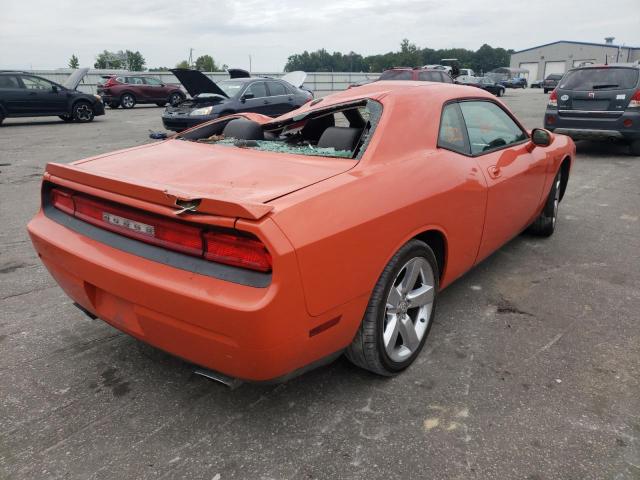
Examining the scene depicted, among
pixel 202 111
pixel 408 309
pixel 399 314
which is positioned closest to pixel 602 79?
pixel 202 111

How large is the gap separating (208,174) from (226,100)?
9974 mm

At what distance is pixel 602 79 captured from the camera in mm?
8922

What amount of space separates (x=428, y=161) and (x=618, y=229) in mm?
3414

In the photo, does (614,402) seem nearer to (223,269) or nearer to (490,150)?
(490,150)

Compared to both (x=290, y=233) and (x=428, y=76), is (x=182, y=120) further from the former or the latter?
(x=290, y=233)

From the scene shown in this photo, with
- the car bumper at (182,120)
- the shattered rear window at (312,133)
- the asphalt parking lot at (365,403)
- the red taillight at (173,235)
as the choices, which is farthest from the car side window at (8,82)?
the red taillight at (173,235)

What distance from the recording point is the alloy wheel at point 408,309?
2.51 m

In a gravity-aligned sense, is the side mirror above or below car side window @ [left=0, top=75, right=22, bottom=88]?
below

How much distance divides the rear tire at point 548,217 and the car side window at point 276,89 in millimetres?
9417

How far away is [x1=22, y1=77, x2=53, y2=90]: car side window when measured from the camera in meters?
14.9

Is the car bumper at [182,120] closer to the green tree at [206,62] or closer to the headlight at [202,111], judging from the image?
the headlight at [202,111]

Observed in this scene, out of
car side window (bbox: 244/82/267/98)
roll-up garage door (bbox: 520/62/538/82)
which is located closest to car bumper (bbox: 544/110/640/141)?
car side window (bbox: 244/82/267/98)

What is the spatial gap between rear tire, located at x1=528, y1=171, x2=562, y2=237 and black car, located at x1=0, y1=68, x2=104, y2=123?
15.4 meters

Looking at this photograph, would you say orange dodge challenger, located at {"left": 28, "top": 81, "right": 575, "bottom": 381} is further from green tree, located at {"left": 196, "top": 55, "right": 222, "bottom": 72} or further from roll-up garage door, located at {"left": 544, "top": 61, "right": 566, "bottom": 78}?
roll-up garage door, located at {"left": 544, "top": 61, "right": 566, "bottom": 78}
